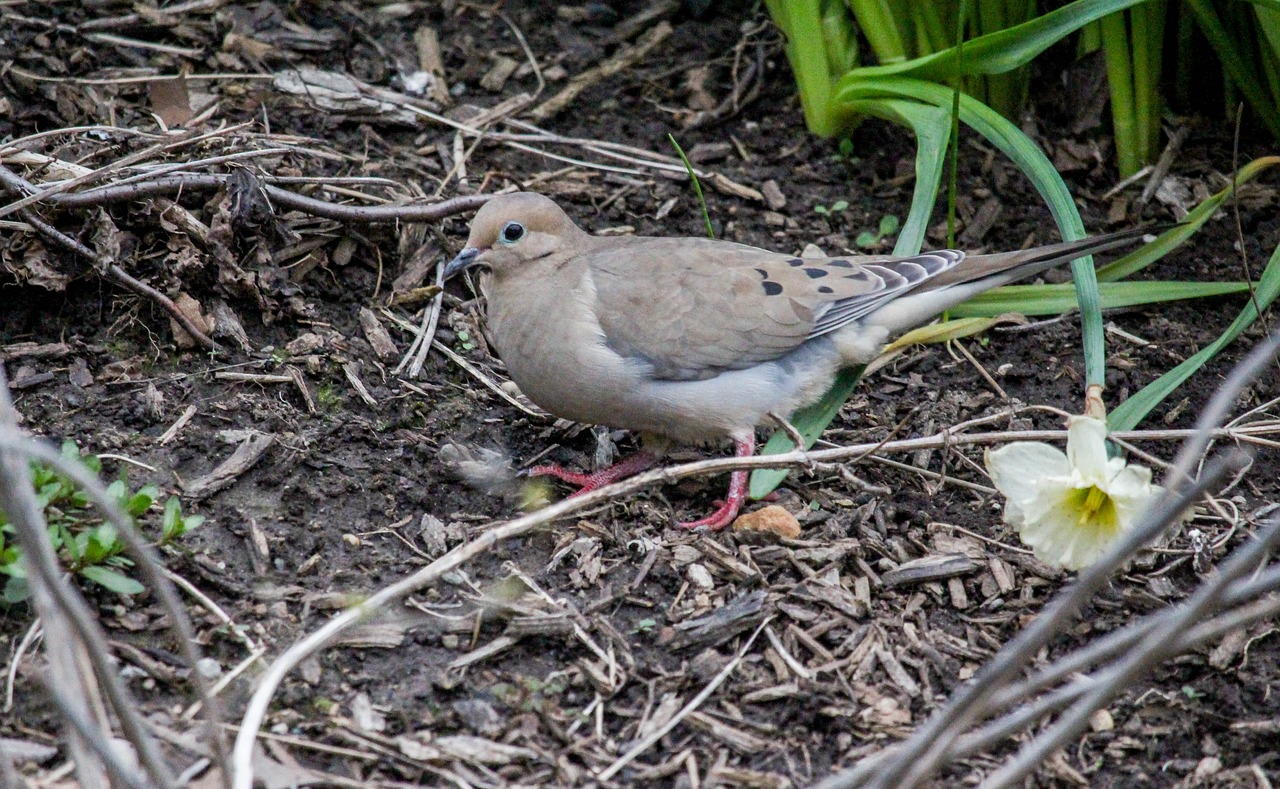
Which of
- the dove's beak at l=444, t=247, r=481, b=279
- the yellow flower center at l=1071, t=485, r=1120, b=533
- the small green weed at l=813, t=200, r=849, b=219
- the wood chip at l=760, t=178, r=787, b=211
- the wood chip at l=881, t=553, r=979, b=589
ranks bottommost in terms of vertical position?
the wood chip at l=881, t=553, r=979, b=589

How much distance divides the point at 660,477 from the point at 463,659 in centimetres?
69

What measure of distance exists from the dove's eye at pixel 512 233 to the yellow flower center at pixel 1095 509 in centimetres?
204

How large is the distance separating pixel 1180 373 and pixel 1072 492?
3.53ft

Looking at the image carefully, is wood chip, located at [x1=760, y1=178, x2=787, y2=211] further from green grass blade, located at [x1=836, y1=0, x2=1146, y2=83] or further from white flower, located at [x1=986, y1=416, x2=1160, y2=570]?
white flower, located at [x1=986, y1=416, x2=1160, y2=570]

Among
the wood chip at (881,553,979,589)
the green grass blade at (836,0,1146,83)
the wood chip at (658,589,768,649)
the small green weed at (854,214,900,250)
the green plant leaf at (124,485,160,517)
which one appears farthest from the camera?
the small green weed at (854,214,900,250)

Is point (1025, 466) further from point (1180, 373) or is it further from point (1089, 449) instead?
point (1180, 373)

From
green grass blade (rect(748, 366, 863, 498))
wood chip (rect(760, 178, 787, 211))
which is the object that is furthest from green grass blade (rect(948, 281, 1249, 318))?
wood chip (rect(760, 178, 787, 211))

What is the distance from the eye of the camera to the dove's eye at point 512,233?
14.2 feet

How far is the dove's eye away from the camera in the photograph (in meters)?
4.32

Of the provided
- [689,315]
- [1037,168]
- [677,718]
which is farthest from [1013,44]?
[677,718]

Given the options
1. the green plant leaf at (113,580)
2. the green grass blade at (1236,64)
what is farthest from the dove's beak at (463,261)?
the green grass blade at (1236,64)

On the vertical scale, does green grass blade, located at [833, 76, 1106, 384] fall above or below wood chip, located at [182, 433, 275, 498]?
above

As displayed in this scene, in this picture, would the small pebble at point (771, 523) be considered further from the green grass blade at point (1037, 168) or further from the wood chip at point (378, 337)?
the wood chip at point (378, 337)

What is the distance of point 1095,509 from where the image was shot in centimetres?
Result: 314
